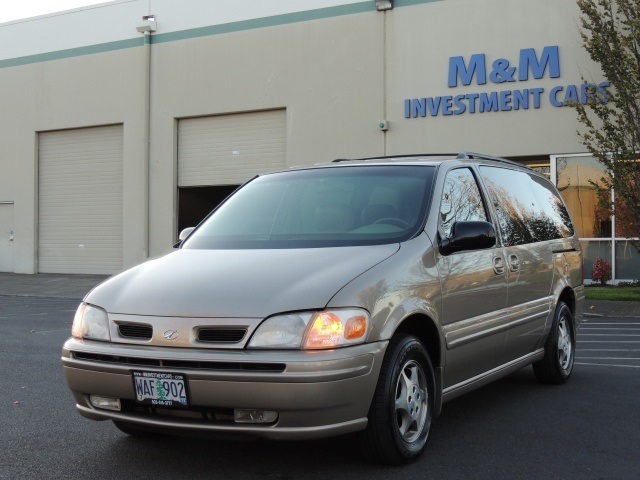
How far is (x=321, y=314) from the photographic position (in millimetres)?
4059

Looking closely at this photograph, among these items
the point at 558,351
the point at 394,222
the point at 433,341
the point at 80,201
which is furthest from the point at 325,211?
the point at 80,201

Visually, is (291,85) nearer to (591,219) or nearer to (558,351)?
(591,219)

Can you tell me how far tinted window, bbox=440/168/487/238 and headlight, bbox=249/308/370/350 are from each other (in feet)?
4.20

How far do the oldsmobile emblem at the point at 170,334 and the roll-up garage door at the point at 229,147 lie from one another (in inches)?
697

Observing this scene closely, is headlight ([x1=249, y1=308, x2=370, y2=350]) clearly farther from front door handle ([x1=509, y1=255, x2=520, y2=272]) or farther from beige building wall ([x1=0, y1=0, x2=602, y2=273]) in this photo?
beige building wall ([x1=0, y1=0, x2=602, y2=273])

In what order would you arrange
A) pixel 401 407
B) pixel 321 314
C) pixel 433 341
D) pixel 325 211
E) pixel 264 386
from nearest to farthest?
pixel 264 386
pixel 321 314
pixel 401 407
pixel 433 341
pixel 325 211

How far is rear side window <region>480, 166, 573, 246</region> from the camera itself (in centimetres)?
611

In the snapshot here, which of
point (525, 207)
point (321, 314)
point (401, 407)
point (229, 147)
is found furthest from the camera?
point (229, 147)

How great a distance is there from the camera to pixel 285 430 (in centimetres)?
401

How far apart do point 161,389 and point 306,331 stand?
0.78 metres

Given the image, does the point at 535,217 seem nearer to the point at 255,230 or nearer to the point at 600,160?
the point at 255,230

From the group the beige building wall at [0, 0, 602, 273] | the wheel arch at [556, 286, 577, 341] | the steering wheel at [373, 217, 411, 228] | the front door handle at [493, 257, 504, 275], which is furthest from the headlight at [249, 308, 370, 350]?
the beige building wall at [0, 0, 602, 273]

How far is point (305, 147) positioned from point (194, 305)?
17050 mm

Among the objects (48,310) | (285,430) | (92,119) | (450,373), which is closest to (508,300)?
(450,373)
